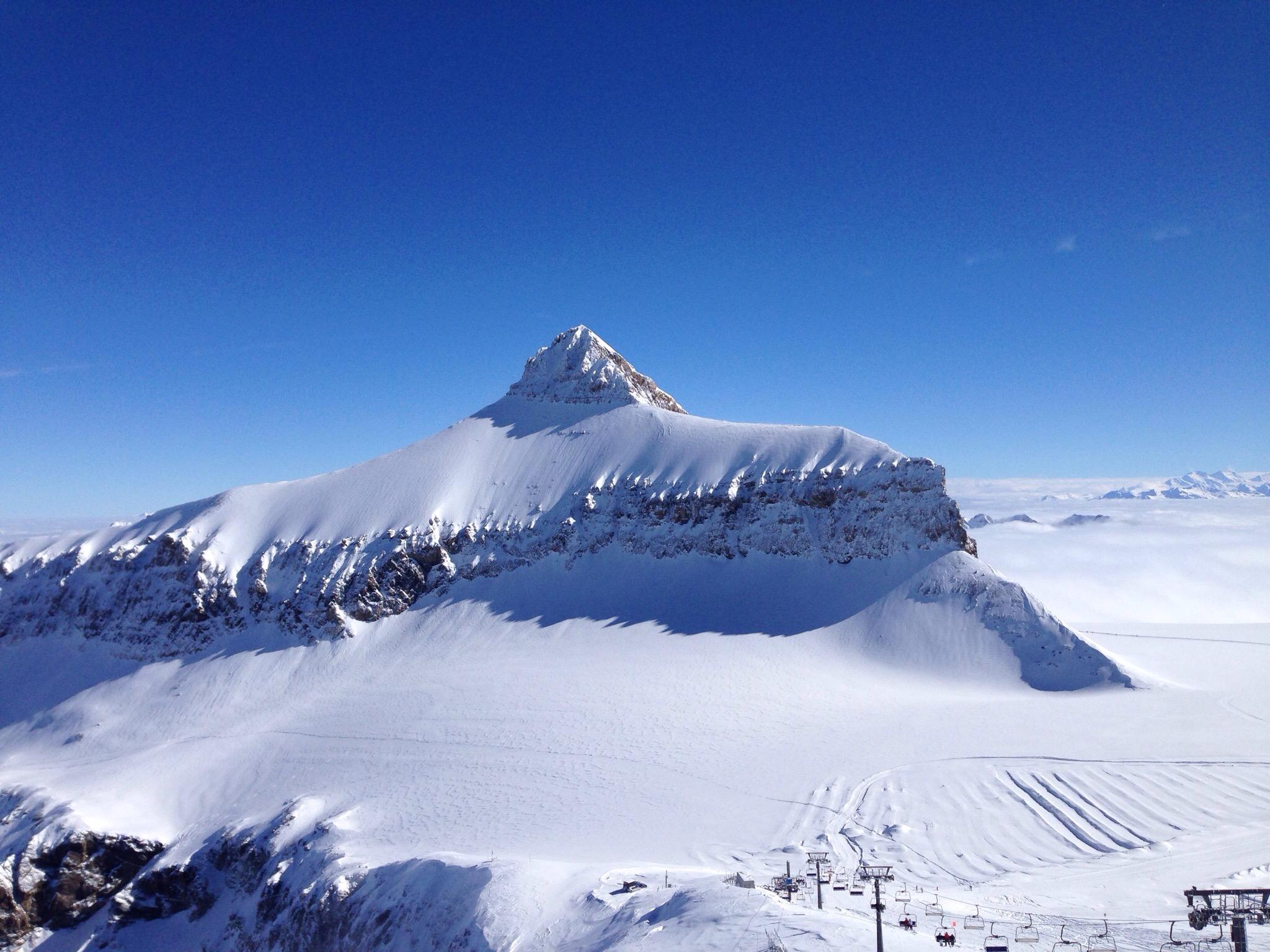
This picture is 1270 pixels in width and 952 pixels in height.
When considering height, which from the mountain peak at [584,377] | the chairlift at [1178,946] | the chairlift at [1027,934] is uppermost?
the mountain peak at [584,377]

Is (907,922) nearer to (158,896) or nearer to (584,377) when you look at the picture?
(158,896)

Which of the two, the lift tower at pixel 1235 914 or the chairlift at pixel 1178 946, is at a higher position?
the lift tower at pixel 1235 914

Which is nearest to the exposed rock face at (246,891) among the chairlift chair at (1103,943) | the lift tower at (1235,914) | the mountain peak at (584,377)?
the chairlift chair at (1103,943)

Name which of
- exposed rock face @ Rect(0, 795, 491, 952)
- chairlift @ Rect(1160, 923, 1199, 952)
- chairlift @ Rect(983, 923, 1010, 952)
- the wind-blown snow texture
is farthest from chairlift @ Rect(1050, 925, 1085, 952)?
the wind-blown snow texture

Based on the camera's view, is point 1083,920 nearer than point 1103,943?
No

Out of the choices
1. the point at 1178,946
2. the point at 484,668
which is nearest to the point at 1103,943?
the point at 1178,946

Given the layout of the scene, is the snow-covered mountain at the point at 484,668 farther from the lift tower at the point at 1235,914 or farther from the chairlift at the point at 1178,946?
the lift tower at the point at 1235,914

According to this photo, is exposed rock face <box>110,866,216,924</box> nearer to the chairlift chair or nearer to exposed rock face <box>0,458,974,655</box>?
exposed rock face <box>0,458,974,655</box>
